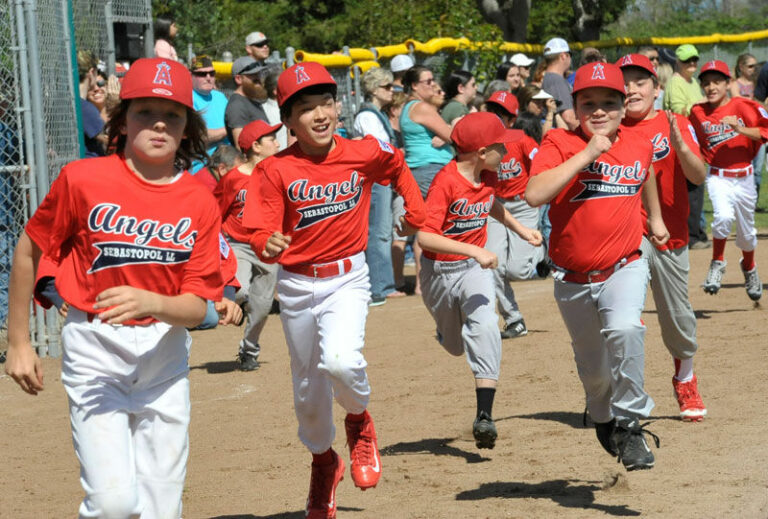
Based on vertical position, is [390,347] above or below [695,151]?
below

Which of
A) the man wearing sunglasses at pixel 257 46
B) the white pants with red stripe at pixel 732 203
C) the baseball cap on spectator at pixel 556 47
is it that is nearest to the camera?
the white pants with red stripe at pixel 732 203

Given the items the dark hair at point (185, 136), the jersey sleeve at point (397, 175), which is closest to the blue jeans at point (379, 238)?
the jersey sleeve at point (397, 175)

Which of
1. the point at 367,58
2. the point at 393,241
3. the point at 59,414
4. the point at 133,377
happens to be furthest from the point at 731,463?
the point at 367,58

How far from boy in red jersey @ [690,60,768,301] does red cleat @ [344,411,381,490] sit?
643cm

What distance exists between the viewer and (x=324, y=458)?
19.3 ft

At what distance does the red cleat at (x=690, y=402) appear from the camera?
24.4 feet

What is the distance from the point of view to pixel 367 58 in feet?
48.2

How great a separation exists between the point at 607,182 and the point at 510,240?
4595 millimetres

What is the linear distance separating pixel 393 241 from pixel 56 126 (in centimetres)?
451

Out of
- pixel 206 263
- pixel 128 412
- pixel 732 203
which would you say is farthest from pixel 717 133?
pixel 128 412

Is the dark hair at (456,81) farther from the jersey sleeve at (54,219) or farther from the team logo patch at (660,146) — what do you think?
the jersey sleeve at (54,219)

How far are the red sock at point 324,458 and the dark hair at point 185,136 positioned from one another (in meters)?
1.66

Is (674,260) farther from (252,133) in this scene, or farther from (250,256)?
(250,256)

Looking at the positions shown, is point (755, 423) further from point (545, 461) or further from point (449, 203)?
point (449, 203)
